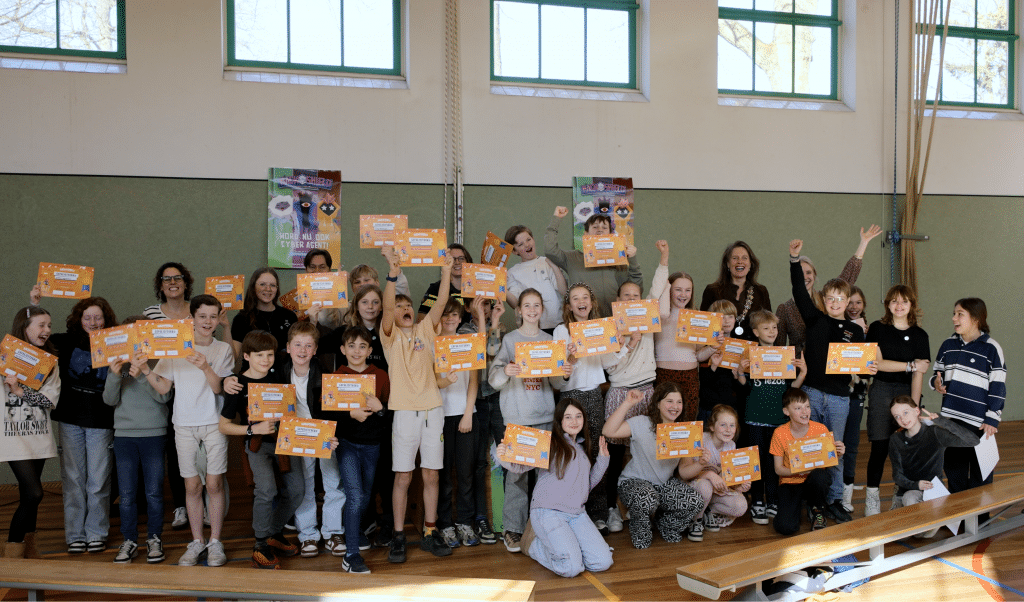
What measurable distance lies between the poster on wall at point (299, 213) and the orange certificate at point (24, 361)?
7.58 ft

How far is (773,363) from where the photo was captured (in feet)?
14.6

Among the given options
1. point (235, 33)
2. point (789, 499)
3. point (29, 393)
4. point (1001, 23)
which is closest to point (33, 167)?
point (235, 33)

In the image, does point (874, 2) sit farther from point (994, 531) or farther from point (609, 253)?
point (994, 531)

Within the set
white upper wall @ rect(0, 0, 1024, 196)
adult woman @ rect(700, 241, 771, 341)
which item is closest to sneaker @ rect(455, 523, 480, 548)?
adult woman @ rect(700, 241, 771, 341)

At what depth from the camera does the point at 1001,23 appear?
25.6 ft

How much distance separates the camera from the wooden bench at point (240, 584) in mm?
2967

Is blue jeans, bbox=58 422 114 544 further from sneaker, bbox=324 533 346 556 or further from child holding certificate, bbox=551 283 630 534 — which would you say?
child holding certificate, bbox=551 283 630 534

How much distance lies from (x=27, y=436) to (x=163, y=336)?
0.90 meters

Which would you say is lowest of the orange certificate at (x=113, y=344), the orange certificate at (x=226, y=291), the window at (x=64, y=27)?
the orange certificate at (x=113, y=344)

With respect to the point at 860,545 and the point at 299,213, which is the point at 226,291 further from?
the point at 860,545

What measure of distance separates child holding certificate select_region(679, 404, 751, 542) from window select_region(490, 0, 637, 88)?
3611 mm

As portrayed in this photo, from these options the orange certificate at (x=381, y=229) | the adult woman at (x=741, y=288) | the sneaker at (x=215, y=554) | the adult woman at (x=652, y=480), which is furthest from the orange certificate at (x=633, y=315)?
the sneaker at (x=215, y=554)

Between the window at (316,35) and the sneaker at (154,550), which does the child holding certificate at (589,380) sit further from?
the window at (316,35)

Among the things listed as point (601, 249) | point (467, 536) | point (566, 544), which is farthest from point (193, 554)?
point (601, 249)
